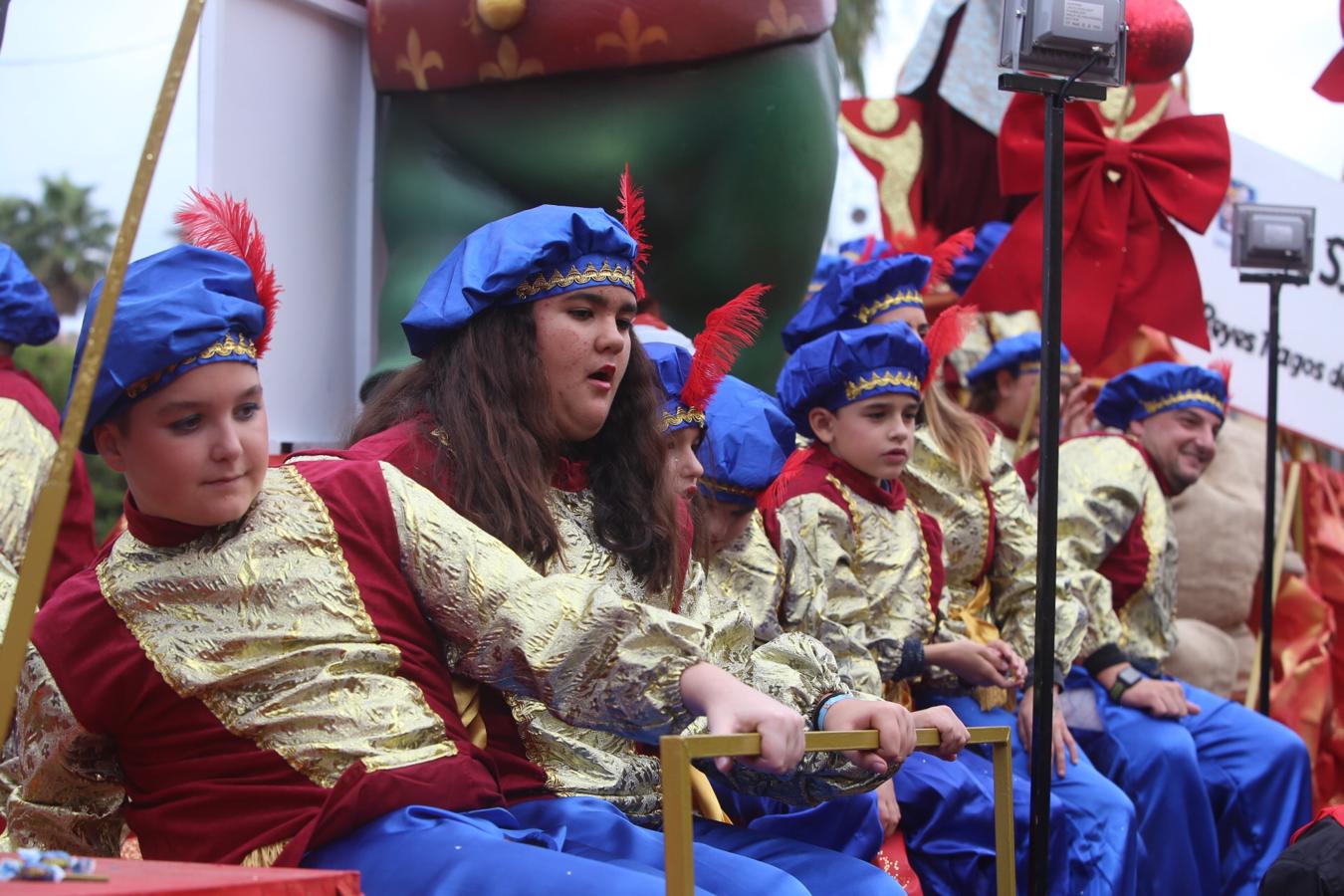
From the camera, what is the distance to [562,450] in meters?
2.47

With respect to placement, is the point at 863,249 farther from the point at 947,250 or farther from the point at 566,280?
the point at 566,280

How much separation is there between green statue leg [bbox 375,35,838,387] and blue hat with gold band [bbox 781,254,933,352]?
1.21 feet

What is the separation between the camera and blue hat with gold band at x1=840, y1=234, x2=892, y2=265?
494cm

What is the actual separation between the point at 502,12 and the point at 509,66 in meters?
0.14

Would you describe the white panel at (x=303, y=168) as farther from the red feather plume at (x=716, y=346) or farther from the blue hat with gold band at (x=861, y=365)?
the blue hat with gold band at (x=861, y=365)

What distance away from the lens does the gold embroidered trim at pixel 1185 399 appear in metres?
4.71

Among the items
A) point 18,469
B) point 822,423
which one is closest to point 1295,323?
point 822,423

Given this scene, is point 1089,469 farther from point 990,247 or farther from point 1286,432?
point 1286,432

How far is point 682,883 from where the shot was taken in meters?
1.62

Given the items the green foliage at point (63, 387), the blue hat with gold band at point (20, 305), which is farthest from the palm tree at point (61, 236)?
the blue hat with gold band at point (20, 305)

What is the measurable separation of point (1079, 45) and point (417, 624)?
5.52 feet

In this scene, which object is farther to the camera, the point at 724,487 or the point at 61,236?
the point at 61,236

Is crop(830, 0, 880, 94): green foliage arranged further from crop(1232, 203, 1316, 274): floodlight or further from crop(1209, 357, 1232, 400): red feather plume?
crop(1232, 203, 1316, 274): floodlight

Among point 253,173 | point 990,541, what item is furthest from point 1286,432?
point 253,173
